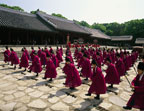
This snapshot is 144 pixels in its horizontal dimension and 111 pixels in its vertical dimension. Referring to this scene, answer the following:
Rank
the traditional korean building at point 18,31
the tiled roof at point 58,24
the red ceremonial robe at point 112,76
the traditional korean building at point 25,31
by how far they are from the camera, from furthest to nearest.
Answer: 1. the tiled roof at point 58,24
2. the traditional korean building at point 25,31
3. the traditional korean building at point 18,31
4. the red ceremonial robe at point 112,76

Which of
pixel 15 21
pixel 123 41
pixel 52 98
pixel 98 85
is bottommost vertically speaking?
pixel 52 98

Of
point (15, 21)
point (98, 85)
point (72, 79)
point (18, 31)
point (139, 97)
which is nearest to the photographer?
point (139, 97)

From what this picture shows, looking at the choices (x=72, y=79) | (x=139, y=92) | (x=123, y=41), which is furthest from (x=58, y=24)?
(x=123, y=41)

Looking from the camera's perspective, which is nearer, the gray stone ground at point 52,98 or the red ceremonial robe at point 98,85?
the gray stone ground at point 52,98

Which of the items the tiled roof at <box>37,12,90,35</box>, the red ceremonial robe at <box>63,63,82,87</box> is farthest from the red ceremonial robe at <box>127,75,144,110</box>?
the tiled roof at <box>37,12,90,35</box>

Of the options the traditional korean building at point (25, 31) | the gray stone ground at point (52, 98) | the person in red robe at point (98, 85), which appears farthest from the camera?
the traditional korean building at point (25, 31)

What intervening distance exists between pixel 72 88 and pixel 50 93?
103 cm

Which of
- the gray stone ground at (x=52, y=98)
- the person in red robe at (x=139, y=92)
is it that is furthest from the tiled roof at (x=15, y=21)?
the person in red robe at (x=139, y=92)

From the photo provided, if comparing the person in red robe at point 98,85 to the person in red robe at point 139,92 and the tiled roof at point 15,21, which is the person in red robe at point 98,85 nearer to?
the person in red robe at point 139,92

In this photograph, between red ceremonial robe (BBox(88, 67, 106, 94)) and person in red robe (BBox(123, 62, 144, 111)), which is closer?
person in red robe (BBox(123, 62, 144, 111))

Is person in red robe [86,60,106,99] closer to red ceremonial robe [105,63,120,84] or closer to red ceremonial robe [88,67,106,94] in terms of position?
red ceremonial robe [88,67,106,94]

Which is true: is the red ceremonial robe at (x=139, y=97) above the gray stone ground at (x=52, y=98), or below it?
above

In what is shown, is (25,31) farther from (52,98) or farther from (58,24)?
(52,98)

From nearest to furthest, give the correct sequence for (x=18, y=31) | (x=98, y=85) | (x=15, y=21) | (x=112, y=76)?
(x=98, y=85) < (x=112, y=76) < (x=18, y=31) < (x=15, y=21)
